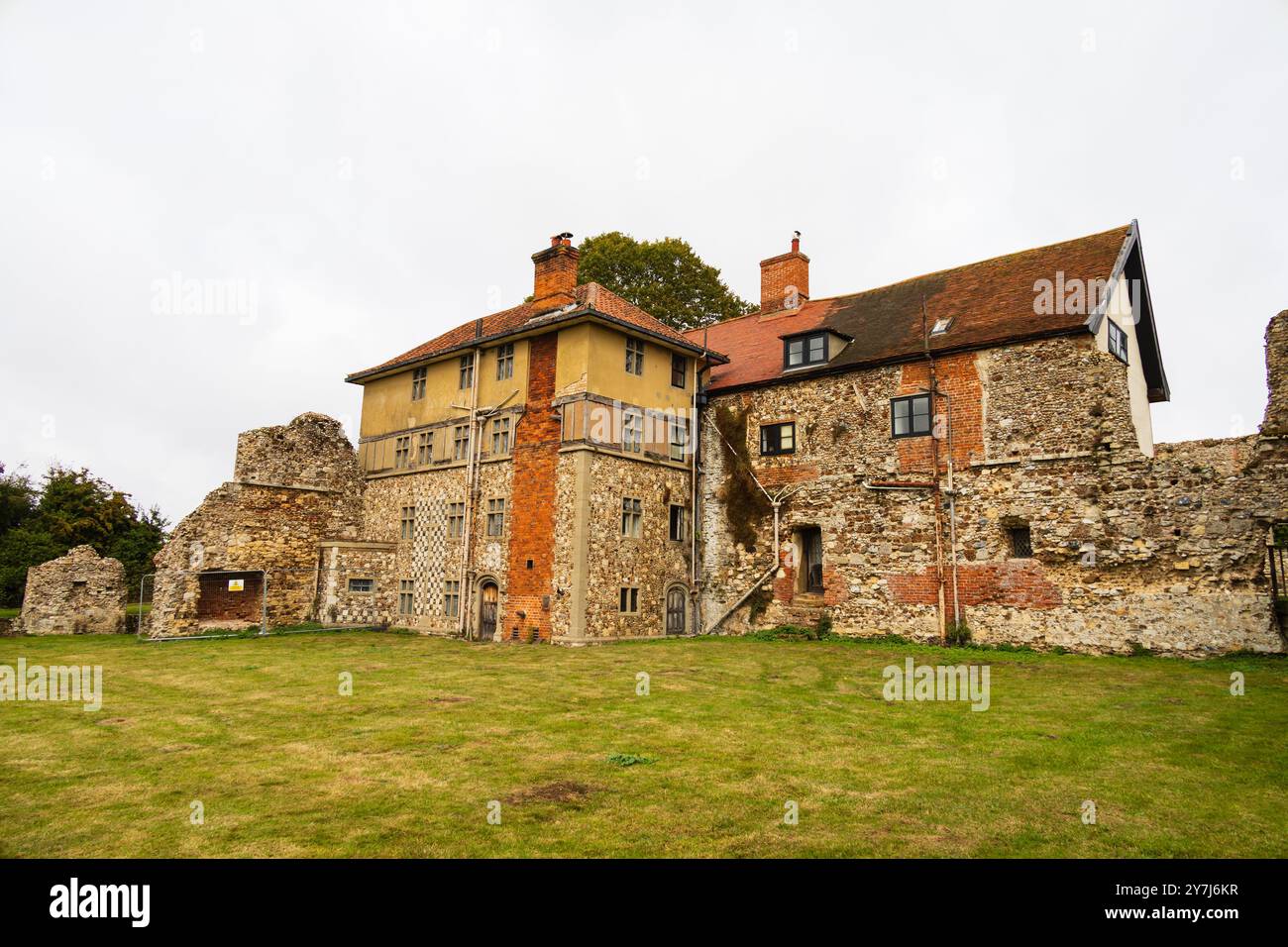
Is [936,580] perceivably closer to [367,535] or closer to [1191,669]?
[1191,669]

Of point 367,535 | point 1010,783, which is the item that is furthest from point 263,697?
point 367,535

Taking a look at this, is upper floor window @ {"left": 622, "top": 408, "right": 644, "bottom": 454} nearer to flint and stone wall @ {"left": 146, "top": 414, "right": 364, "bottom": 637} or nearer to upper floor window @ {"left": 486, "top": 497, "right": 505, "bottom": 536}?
upper floor window @ {"left": 486, "top": 497, "right": 505, "bottom": 536}

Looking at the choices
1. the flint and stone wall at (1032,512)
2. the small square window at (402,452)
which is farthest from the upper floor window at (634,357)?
the small square window at (402,452)

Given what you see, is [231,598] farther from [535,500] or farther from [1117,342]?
[1117,342]

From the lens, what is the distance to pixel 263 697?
1291 cm

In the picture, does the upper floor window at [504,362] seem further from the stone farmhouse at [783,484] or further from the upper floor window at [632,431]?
the upper floor window at [632,431]

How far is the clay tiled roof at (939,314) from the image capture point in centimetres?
2098

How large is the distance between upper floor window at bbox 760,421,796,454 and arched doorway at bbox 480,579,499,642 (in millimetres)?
10219

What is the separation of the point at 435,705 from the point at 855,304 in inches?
852

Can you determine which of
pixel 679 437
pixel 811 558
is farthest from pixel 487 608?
pixel 811 558

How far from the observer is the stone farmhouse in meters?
18.3

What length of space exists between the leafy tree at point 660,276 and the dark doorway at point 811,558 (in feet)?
57.3

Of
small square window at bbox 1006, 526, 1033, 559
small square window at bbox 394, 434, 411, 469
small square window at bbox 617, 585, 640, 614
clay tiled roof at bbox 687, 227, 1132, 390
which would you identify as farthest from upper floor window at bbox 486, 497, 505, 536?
small square window at bbox 1006, 526, 1033, 559
